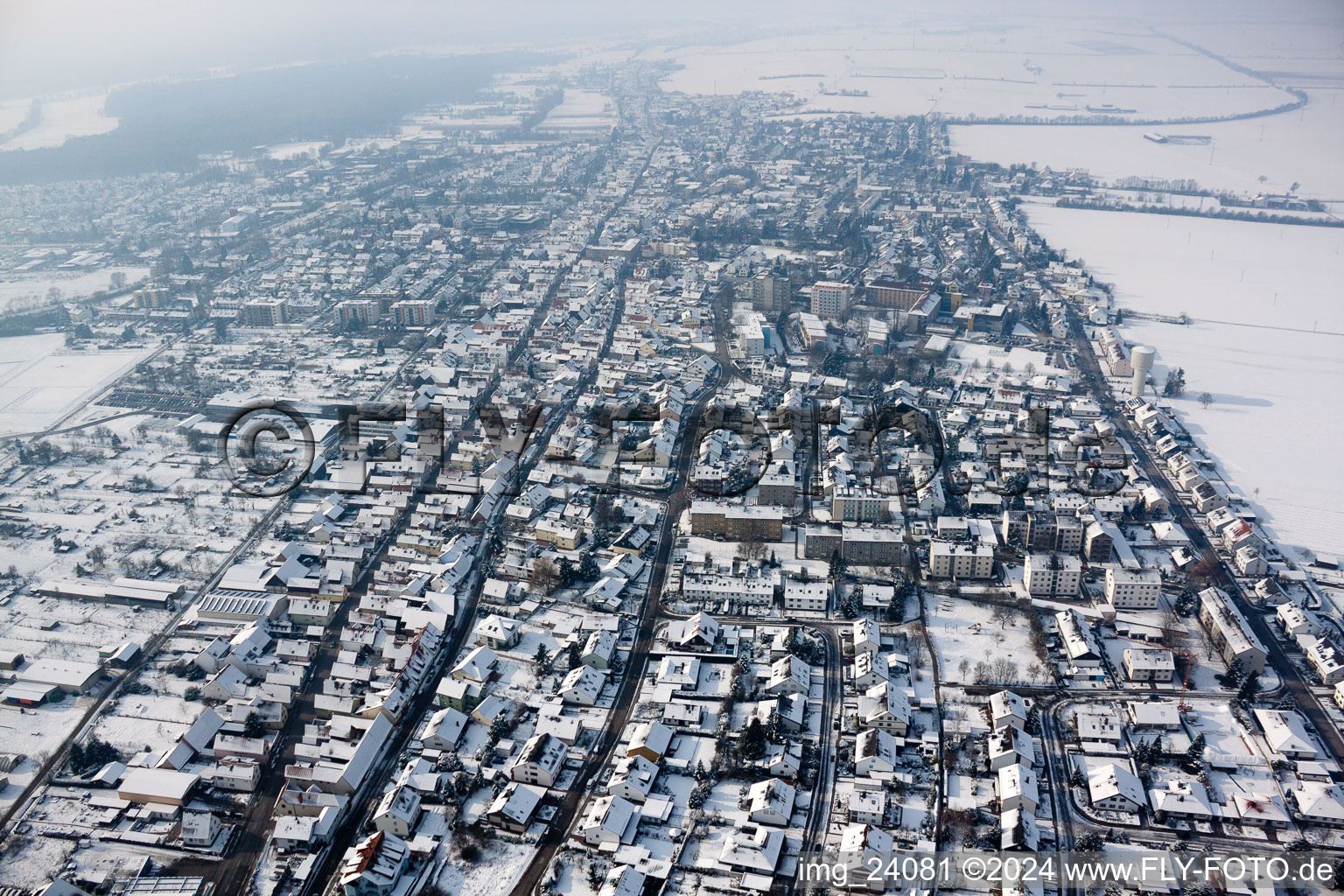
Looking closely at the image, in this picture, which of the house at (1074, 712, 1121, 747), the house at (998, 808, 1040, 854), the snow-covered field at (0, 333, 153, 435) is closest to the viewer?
the house at (998, 808, 1040, 854)

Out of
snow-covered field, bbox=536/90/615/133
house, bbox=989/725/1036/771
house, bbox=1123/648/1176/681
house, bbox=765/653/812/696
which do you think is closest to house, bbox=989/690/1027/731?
house, bbox=989/725/1036/771

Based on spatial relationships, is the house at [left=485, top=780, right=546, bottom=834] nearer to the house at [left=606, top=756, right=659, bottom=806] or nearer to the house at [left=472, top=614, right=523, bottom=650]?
the house at [left=606, top=756, right=659, bottom=806]

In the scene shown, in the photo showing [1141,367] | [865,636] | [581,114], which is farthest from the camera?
[581,114]

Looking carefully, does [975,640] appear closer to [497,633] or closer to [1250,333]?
[497,633]

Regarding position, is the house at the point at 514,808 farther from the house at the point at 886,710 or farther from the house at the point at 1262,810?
the house at the point at 1262,810

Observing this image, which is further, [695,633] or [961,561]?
[961,561]

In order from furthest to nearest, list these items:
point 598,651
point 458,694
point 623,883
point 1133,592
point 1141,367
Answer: point 1141,367 → point 1133,592 → point 598,651 → point 458,694 → point 623,883

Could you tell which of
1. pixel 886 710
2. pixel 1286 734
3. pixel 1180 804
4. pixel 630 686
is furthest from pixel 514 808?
pixel 1286 734
